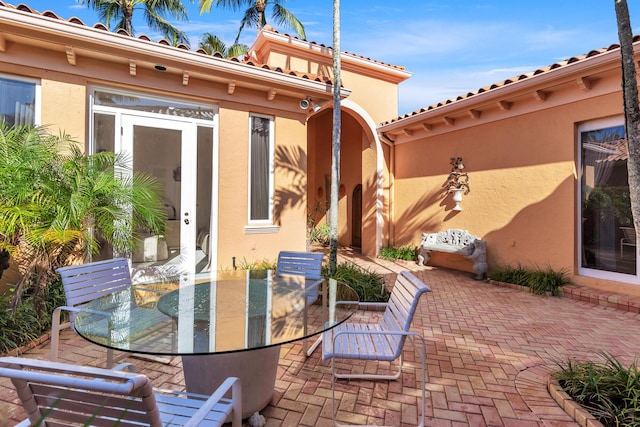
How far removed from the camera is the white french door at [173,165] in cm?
559

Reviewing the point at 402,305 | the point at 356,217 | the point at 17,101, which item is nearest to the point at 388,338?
the point at 402,305

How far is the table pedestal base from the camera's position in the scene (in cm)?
237

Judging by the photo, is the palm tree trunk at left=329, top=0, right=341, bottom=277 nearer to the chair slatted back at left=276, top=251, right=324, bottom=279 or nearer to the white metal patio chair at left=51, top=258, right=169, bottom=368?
the chair slatted back at left=276, top=251, right=324, bottom=279

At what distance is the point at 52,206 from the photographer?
379 cm

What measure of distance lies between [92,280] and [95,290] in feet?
0.33

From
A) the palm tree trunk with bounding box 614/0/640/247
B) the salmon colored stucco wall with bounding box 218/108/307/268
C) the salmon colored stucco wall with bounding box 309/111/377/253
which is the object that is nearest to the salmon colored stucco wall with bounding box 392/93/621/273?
the salmon colored stucco wall with bounding box 309/111/377/253

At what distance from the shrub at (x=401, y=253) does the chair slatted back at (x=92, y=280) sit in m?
7.33

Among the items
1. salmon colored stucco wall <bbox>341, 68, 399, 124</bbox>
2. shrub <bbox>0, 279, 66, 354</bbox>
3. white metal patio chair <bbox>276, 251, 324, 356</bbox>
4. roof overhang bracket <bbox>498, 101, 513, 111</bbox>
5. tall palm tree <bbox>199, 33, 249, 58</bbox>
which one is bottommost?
shrub <bbox>0, 279, 66, 354</bbox>

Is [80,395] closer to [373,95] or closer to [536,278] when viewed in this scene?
[536,278]

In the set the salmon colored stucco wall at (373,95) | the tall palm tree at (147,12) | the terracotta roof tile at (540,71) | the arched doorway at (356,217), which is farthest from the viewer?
the tall palm tree at (147,12)

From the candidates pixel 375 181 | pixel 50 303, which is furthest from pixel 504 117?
pixel 50 303

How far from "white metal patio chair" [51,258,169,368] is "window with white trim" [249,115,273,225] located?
3268 millimetres

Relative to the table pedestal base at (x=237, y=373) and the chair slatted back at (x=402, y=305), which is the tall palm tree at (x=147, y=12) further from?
the chair slatted back at (x=402, y=305)

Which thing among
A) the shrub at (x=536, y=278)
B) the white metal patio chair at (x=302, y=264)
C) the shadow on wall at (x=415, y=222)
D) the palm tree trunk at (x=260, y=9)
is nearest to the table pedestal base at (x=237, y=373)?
the white metal patio chair at (x=302, y=264)
